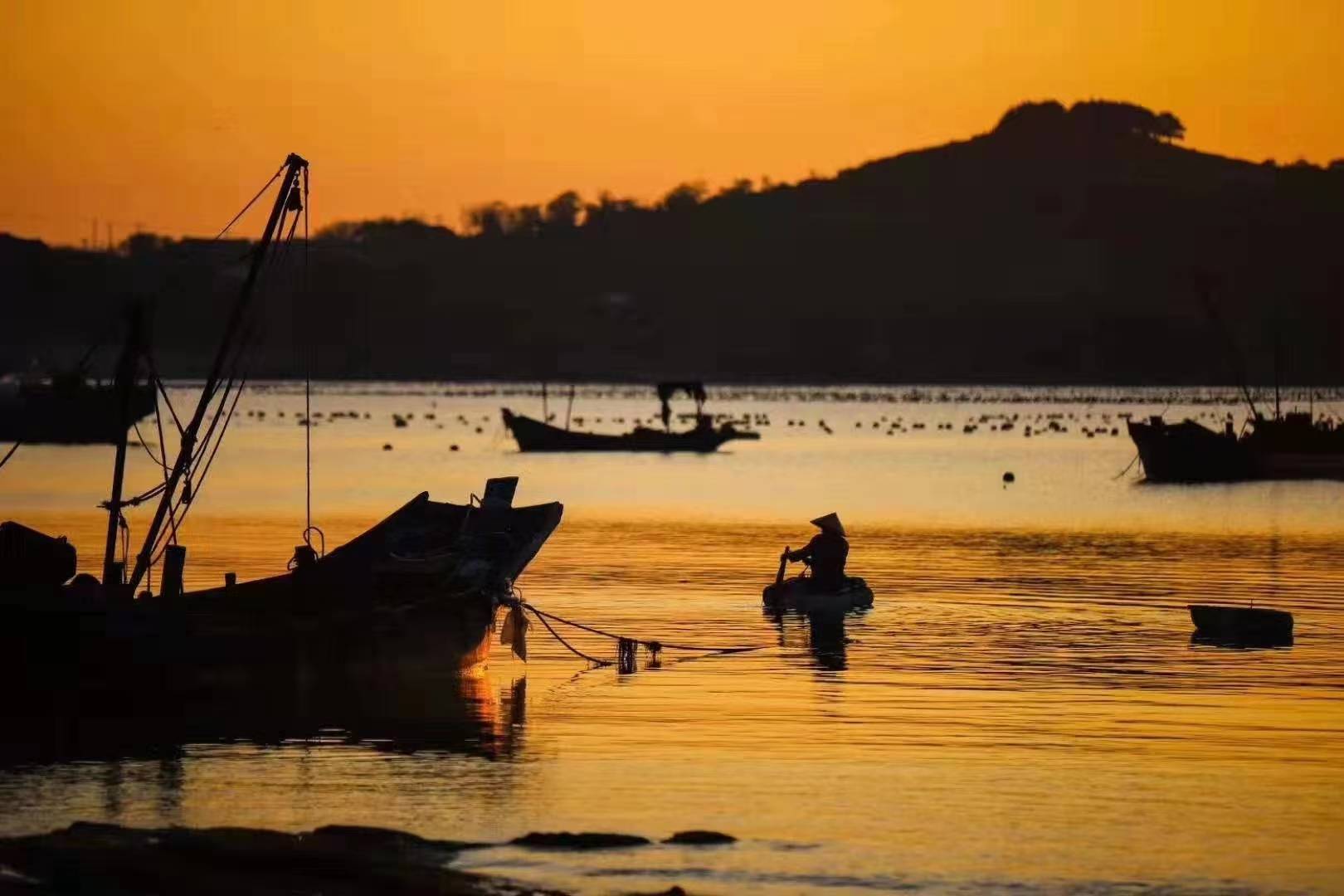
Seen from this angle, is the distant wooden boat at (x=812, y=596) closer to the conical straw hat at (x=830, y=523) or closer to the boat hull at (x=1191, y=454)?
the conical straw hat at (x=830, y=523)

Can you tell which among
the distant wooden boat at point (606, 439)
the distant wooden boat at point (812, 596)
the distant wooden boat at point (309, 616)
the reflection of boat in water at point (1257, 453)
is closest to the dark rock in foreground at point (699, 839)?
the distant wooden boat at point (309, 616)

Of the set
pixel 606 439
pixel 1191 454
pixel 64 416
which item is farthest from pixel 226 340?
pixel 64 416

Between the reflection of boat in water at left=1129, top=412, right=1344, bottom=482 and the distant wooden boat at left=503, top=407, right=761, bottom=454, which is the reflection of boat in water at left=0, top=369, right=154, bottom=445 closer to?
the distant wooden boat at left=503, top=407, right=761, bottom=454

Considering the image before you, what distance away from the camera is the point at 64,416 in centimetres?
13025

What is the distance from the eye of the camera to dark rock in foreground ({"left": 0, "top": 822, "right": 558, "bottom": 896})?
19781 millimetres

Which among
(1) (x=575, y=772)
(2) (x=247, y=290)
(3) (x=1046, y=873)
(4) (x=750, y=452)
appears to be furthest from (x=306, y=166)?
(4) (x=750, y=452)

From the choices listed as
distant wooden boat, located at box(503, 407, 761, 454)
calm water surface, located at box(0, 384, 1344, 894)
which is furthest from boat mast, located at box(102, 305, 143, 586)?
distant wooden boat, located at box(503, 407, 761, 454)

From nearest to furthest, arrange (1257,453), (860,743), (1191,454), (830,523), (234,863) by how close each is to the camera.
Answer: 1. (234,863)
2. (860,743)
3. (830,523)
4. (1257,453)
5. (1191,454)

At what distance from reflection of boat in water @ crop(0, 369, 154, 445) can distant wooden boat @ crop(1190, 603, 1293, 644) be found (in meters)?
93.6

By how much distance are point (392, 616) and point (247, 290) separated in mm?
6306

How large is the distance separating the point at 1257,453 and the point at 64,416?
63001mm

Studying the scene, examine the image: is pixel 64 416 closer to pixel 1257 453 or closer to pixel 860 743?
pixel 1257 453

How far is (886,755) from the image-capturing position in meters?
27.7

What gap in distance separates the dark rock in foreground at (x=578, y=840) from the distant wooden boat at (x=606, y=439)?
103 metres
